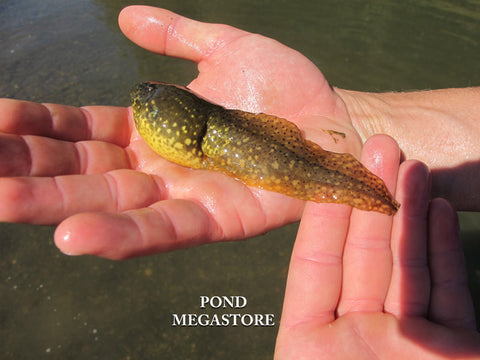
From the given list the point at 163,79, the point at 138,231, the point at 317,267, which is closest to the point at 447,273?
the point at 317,267

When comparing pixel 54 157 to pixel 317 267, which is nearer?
pixel 317 267

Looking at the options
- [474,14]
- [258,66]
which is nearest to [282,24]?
[474,14]

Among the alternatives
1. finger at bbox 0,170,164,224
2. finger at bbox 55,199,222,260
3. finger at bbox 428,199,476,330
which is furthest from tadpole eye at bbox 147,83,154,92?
finger at bbox 428,199,476,330

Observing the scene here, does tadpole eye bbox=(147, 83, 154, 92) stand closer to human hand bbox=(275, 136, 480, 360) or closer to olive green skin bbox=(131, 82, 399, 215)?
olive green skin bbox=(131, 82, 399, 215)

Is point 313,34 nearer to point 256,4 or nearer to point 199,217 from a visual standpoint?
point 256,4

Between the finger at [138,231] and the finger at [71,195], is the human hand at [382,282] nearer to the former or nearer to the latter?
the finger at [138,231]

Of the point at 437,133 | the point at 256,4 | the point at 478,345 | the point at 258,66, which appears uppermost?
the point at 256,4

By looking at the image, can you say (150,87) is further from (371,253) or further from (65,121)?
(371,253)
